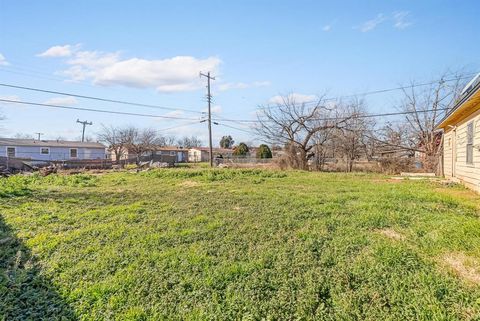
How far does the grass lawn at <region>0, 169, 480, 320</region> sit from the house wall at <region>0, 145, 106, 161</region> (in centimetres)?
3204

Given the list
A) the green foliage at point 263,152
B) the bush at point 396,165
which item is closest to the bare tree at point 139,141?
the green foliage at point 263,152

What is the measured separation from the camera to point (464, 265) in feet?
9.62

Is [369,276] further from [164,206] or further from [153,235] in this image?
[164,206]

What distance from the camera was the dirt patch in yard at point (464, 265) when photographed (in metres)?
2.72

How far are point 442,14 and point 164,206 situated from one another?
31.7 ft

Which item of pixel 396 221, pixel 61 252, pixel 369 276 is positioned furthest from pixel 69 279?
pixel 396 221

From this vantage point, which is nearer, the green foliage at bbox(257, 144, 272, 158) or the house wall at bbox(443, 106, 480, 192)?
the house wall at bbox(443, 106, 480, 192)

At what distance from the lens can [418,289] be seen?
2.62m

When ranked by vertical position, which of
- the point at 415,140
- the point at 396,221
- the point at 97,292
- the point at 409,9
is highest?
the point at 409,9

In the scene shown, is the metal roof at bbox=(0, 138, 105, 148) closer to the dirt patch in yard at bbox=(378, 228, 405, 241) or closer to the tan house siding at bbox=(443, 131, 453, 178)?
the tan house siding at bbox=(443, 131, 453, 178)

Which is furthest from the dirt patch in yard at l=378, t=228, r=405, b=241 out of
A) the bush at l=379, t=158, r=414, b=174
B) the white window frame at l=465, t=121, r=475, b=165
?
the bush at l=379, t=158, r=414, b=174

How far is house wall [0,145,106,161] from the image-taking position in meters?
31.6

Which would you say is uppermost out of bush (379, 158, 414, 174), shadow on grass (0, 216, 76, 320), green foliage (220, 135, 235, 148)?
green foliage (220, 135, 235, 148)

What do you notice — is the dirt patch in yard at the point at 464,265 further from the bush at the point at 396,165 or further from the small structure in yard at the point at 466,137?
the bush at the point at 396,165
